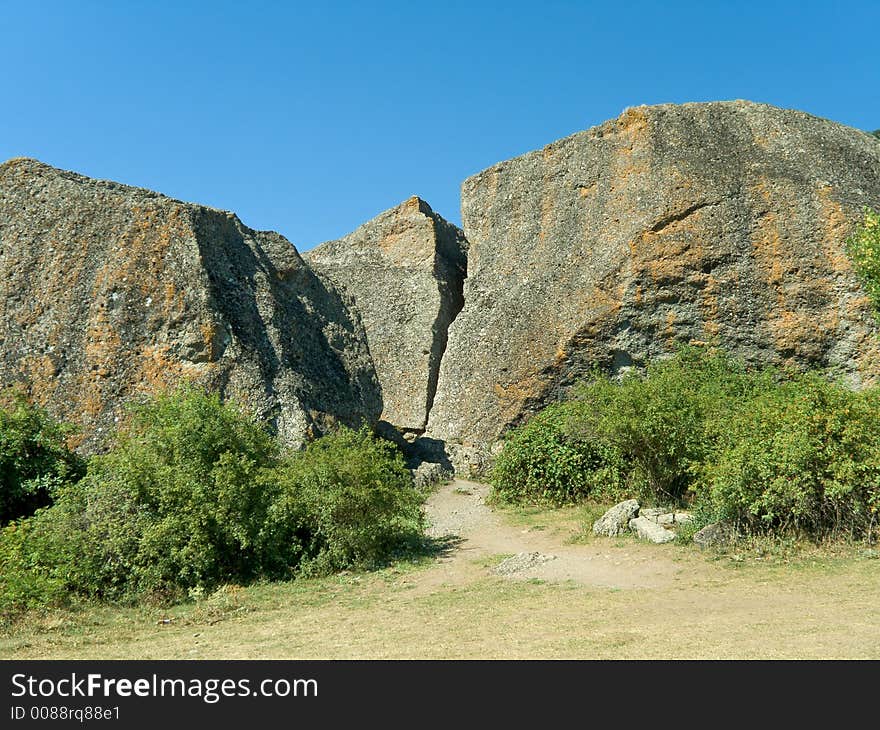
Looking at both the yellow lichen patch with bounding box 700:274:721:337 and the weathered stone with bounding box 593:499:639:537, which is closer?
the weathered stone with bounding box 593:499:639:537

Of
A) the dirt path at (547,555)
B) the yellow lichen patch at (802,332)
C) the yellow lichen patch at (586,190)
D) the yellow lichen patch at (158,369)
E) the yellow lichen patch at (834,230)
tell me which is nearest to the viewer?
the dirt path at (547,555)

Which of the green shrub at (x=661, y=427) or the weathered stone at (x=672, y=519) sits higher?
the green shrub at (x=661, y=427)

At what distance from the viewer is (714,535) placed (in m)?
8.70

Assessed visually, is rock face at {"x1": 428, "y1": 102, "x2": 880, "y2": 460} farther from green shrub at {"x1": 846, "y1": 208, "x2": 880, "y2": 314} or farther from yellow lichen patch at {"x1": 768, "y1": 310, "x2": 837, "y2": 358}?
green shrub at {"x1": 846, "y1": 208, "x2": 880, "y2": 314}

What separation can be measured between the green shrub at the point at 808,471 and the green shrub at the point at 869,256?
14.2 ft

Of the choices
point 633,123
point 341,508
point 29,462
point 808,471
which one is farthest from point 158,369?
point 633,123

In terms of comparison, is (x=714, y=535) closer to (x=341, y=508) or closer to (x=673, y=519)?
(x=673, y=519)

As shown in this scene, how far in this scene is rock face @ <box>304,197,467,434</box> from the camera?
18.8 m

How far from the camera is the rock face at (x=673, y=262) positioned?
47.1ft

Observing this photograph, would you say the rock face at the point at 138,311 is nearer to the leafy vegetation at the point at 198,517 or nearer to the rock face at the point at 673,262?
the leafy vegetation at the point at 198,517

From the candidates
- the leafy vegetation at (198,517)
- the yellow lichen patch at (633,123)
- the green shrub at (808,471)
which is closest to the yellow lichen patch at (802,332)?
the yellow lichen patch at (633,123)

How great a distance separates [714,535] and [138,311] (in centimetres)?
850

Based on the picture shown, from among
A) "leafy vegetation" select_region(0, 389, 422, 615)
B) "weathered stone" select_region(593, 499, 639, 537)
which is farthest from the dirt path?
"leafy vegetation" select_region(0, 389, 422, 615)

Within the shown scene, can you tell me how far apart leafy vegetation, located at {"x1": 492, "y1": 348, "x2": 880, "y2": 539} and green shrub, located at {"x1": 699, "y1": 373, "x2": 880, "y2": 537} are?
11mm
